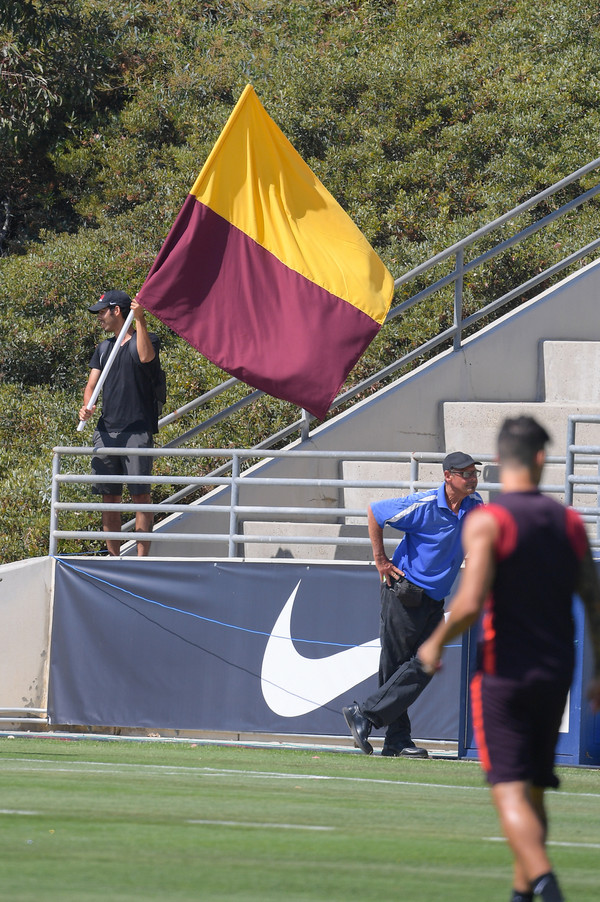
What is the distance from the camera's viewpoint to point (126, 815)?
6.45 metres

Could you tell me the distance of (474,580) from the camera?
181 inches

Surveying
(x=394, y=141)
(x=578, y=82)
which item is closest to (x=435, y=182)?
(x=394, y=141)

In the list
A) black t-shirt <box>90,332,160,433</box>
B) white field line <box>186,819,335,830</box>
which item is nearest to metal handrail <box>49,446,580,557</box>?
black t-shirt <box>90,332,160,433</box>

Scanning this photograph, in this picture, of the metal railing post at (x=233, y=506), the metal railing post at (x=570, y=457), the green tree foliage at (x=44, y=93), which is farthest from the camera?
the green tree foliage at (x=44, y=93)

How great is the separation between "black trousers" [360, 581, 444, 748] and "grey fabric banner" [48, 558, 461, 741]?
3.42ft

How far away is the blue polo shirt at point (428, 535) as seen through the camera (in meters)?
9.73

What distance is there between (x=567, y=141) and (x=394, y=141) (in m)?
2.76

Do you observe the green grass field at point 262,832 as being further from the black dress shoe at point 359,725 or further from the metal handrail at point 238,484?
the metal handrail at point 238,484

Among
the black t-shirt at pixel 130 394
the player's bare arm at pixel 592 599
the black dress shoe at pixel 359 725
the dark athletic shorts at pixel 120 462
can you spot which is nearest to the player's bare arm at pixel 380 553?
the black dress shoe at pixel 359 725

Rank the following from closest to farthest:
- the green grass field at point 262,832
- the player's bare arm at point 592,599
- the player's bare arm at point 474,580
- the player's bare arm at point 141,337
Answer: the player's bare arm at point 474,580
the player's bare arm at point 592,599
the green grass field at point 262,832
the player's bare arm at point 141,337

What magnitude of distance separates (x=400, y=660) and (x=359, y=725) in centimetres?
54

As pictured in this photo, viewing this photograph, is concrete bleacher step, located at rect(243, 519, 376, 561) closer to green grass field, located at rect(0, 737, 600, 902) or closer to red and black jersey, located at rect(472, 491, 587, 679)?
green grass field, located at rect(0, 737, 600, 902)

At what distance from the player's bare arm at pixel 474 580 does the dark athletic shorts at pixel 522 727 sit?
0.89 feet

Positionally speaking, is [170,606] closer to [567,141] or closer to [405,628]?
[405,628]
